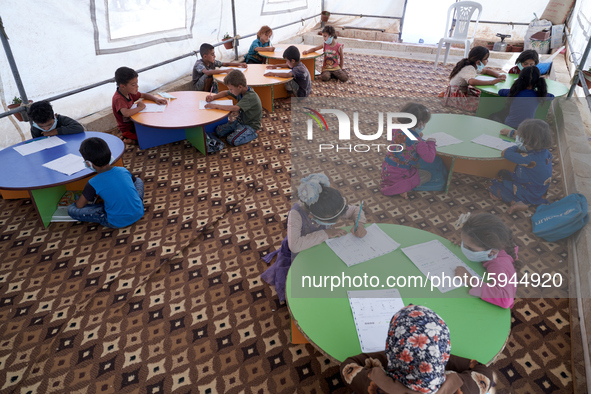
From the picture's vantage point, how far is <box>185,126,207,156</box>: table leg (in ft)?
13.7

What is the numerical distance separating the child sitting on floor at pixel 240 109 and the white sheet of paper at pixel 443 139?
215 cm

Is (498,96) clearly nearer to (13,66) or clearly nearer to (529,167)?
(529,167)

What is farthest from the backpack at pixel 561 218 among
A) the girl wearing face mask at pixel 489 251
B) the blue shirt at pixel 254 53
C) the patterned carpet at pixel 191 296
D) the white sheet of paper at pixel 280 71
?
the blue shirt at pixel 254 53

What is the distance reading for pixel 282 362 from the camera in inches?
83.0

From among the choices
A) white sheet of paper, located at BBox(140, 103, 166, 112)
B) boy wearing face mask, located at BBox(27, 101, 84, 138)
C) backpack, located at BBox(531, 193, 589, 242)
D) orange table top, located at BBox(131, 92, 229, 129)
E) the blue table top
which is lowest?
backpack, located at BBox(531, 193, 589, 242)

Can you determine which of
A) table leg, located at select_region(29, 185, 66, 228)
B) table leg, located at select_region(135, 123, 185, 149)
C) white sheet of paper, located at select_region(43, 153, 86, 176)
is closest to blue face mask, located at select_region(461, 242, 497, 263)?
white sheet of paper, located at select_region(43, 153, 86, 176)

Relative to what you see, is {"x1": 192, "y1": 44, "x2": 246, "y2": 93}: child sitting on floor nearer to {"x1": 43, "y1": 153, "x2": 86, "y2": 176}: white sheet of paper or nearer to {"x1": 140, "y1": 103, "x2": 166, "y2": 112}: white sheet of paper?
{"x1": 140, "y1": 103, "x2": 166, "y2": 112}: white sheet of paper

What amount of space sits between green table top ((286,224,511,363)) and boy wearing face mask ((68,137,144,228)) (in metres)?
1.75

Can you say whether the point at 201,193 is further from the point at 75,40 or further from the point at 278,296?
the point at 75,40

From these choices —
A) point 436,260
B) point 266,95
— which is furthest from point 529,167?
point 266,95

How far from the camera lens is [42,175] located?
112 inches

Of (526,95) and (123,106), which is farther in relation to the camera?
(526,95)

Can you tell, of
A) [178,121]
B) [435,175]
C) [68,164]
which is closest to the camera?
[68,164]

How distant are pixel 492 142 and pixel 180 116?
333 centimetres
